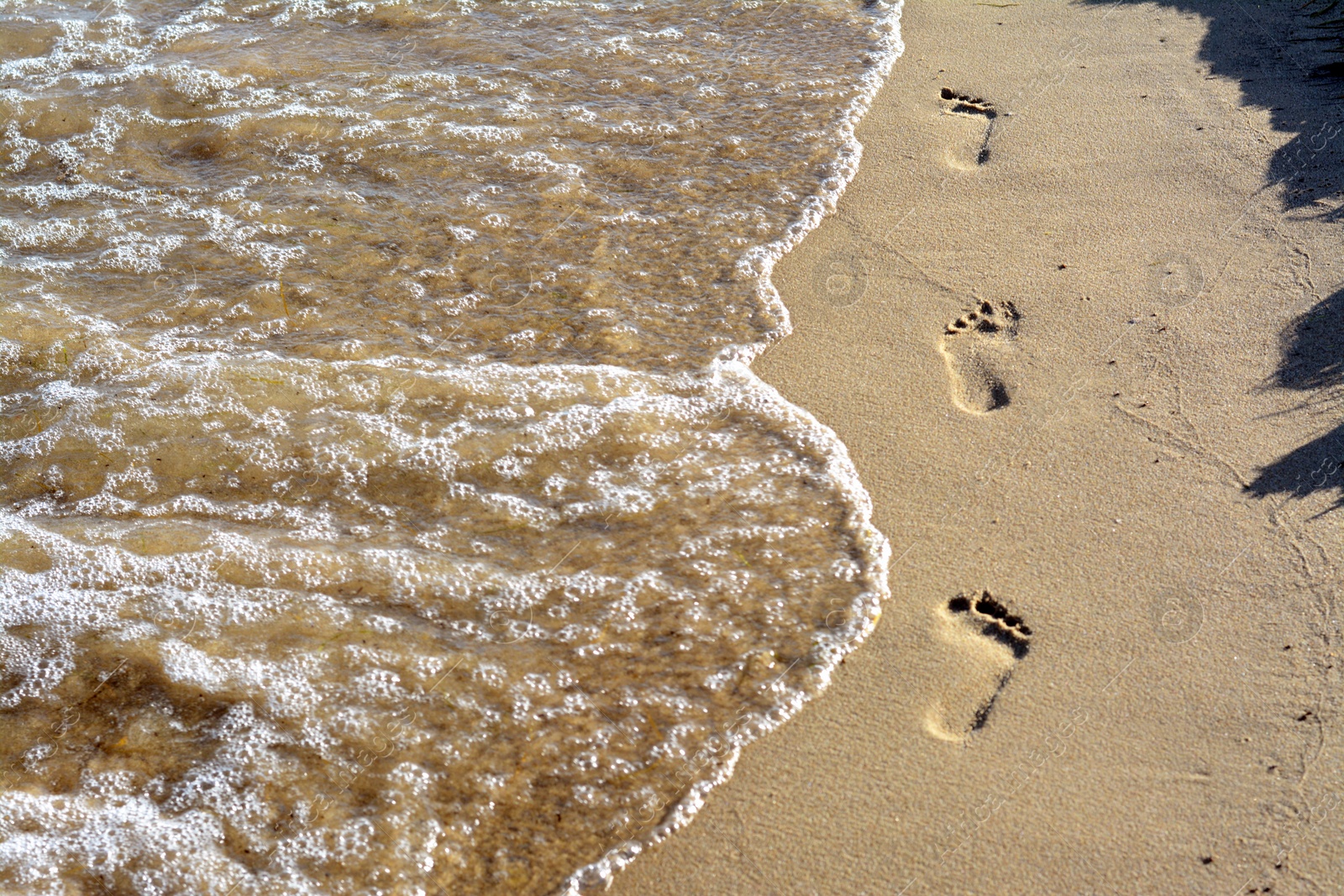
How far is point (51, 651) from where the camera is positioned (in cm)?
271

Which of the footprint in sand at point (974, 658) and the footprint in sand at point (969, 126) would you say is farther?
the footprint in sand at point (969, 126)

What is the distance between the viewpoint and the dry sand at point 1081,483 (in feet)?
7.34

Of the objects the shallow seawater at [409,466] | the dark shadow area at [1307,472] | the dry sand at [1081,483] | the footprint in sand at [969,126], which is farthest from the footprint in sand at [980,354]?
the footprint in sand at [969,126]

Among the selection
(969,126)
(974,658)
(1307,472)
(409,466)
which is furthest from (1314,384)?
(409,466)

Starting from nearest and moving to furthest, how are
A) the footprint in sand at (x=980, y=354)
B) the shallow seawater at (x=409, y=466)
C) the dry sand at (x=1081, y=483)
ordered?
the dry sand at (x=1081, y=483)
the shallow seawater at (x=409, y=466)
the footprint in sand at (x=980, y=354)

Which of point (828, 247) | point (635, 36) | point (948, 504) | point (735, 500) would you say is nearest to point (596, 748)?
point (735, 500)

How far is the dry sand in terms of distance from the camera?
88.1 inches

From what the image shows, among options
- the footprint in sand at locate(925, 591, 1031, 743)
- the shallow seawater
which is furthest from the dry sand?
the shallow seawater

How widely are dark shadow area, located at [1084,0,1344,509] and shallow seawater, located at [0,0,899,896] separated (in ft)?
4.76

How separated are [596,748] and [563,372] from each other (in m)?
1.49

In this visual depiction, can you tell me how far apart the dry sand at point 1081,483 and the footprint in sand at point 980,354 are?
14mm

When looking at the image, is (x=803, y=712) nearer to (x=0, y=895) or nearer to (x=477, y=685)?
(x=477, y=685)

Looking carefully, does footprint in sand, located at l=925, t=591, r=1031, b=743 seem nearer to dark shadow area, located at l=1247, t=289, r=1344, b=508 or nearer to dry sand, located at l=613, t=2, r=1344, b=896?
dry sand, located at l=613, t=2, r=1344, b=896

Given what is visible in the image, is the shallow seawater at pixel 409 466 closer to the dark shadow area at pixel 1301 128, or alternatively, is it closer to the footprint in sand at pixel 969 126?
Result: the footprint in sand at pixel 969 126
